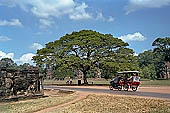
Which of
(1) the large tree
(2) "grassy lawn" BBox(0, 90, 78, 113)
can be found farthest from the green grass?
(1) the large tree

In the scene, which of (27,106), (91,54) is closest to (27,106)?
Answer: (27,106)

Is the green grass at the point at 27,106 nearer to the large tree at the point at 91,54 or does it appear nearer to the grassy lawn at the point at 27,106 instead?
the grassy lawn at the point at 27,106

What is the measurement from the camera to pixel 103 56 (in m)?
42.1

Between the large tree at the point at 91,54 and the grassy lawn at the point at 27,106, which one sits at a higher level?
the large tree at the point at 91,54

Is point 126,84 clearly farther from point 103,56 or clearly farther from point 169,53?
point 169,53

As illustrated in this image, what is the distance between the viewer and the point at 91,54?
4303 centimetres

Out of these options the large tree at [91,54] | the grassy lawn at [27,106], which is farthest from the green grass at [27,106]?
the large tree at [91,54]

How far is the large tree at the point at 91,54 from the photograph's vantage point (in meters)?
41.3

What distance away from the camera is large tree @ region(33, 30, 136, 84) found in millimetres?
41281

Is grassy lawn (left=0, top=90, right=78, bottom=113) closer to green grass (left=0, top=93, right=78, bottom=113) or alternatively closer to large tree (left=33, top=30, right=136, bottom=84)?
green grass (left=0, top=93, right=78, bottom=113)

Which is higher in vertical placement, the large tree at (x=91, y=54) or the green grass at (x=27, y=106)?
the large tree at (x=91, y=54)

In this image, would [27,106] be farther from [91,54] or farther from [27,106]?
[91,54]

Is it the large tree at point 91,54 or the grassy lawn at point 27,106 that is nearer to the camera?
the grassy lawn at point 27,106

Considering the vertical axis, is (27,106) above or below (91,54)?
below
